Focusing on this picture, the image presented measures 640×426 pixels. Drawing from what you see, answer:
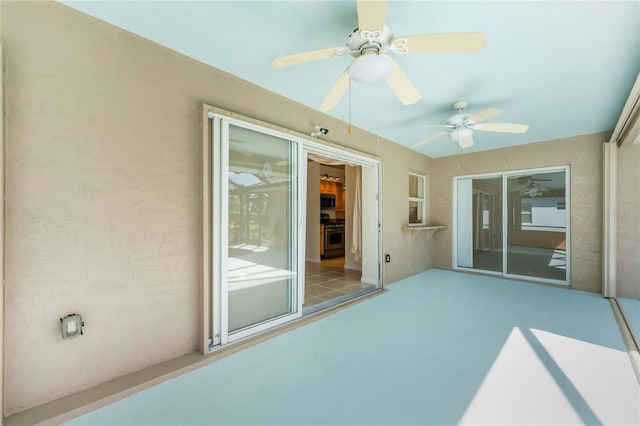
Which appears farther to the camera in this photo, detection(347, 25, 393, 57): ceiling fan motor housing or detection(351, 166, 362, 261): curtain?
detection(351, 166, 362, 261): curtain

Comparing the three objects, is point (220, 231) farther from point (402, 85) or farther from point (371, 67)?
point (402, 85)

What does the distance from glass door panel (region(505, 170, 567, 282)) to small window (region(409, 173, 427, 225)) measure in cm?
152

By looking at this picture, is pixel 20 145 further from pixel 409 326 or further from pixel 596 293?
pixel 596 293

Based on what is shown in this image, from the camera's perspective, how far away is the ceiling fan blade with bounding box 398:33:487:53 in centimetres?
146

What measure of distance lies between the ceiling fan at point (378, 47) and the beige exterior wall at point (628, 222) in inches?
165

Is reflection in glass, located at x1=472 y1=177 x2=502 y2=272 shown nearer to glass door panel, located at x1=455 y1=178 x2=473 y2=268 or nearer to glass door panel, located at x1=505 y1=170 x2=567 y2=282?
glass door panel, located at x1=455 y1=178 x2=473 y2=268

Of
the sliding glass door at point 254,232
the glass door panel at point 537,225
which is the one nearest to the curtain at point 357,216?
the sliding glass door at point 254,232

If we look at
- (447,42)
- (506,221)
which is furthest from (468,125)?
(506,221)

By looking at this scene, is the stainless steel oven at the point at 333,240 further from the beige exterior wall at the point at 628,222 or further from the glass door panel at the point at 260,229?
the beige exterior wall at the point at 628,222

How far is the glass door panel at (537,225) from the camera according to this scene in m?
4.53

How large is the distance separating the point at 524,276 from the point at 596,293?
938 millimetres

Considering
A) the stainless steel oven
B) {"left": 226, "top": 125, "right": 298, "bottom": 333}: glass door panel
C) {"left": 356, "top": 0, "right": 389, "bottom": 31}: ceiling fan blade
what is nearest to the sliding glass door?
{"left": 226, "top": 125, "right": 298, "bottom": 333}: glass door panel

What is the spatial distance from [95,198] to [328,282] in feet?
11.7

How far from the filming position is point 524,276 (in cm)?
483
